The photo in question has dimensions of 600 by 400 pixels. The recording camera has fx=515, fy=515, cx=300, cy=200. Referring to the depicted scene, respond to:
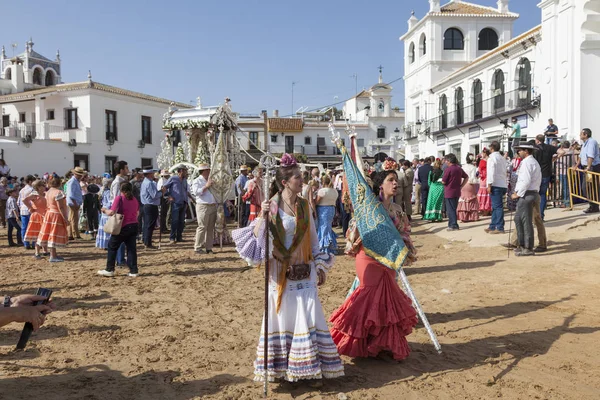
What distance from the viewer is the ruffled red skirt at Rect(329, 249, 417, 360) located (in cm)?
452

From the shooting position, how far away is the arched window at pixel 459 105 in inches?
1296

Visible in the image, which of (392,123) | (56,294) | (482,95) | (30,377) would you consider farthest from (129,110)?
(30,377)

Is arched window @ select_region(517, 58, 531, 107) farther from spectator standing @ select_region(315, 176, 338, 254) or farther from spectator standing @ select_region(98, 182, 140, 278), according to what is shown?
spectator standing @ select_region(98, 182, 140, 278)

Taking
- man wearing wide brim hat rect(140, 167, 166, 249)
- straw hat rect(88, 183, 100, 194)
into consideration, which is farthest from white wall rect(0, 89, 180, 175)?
man wearing wide brim hat rect(140, 167, 166, 249)

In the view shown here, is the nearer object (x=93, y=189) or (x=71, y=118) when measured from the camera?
(x=93, y=189)

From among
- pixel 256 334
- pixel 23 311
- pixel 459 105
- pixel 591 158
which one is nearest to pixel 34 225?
pixel 256 334

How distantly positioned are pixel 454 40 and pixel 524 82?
1168cm

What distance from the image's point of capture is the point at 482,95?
3072 centimetres

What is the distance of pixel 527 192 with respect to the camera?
864 centimetres

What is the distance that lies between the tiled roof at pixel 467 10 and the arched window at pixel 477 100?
24.1 feet

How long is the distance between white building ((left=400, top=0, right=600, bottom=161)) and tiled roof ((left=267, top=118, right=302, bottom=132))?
14.9 metres

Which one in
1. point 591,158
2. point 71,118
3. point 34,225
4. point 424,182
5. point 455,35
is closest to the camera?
point 591,158

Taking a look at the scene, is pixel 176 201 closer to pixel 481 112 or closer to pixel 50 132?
pixel 481 112

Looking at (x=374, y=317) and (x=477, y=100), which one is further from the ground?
(x=477, y=100)
